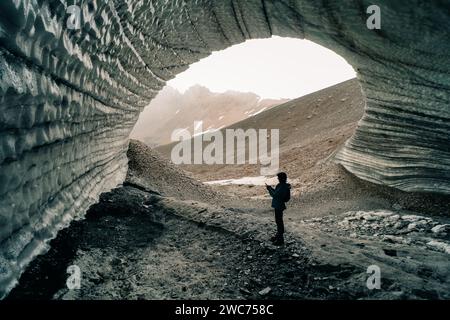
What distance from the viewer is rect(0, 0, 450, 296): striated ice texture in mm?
2756

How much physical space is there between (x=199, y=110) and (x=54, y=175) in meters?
58.2

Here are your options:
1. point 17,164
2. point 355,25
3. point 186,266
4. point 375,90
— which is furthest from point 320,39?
point 17,164

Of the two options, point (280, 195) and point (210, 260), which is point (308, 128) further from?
point (210, 260)

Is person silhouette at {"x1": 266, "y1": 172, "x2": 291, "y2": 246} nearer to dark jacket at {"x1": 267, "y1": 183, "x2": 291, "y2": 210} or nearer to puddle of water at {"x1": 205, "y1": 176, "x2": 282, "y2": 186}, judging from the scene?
dark jacket at {"x1": 267, "y1": 183, "x2": 291, "y2": 210}

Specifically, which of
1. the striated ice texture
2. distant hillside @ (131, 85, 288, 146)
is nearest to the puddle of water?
the striated ice texture

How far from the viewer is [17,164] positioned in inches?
115

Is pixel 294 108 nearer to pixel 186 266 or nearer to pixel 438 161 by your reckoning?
pixel 438 161

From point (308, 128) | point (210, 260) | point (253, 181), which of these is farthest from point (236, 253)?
point (308, 128)

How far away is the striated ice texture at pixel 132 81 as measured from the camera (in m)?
2.76

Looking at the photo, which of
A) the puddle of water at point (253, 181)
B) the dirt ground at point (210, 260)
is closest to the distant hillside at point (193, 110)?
the puddle of water at point (253, 181)

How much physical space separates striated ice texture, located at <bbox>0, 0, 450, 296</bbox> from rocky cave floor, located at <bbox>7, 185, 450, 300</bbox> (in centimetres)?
34

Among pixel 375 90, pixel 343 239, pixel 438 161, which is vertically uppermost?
pixel 375 90

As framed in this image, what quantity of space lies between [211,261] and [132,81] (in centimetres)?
377

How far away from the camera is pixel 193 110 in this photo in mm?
62812
